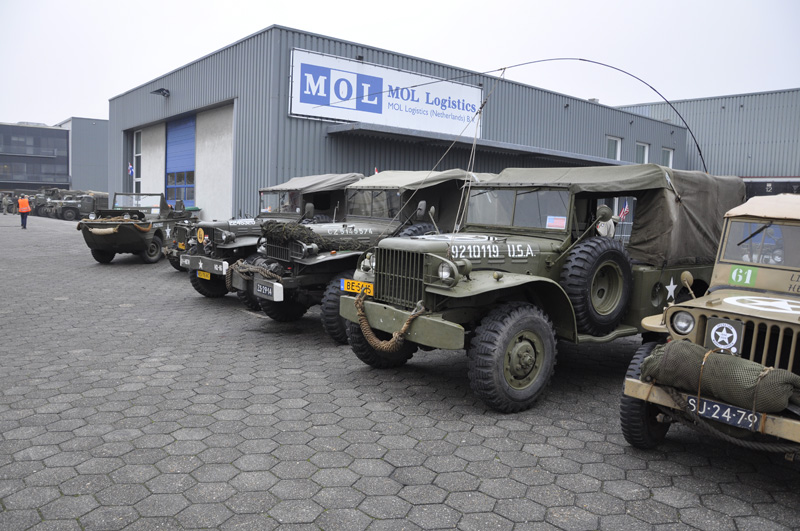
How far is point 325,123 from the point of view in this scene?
1519 cm

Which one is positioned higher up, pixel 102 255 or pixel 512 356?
pixel 512 356

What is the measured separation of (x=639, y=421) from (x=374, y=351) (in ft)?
8.58

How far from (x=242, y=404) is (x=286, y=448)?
99 cm

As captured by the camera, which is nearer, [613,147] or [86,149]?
[613,147]

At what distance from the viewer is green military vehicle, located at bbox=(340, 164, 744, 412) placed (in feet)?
15.8

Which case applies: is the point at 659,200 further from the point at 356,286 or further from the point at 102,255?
the point at 102,255

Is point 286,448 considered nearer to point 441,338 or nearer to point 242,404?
point 242,404

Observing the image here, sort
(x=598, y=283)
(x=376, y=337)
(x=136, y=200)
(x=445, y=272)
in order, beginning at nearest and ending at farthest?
(x=445, y=272), (x=376, y=337), (x=598, y=283), (x=136, y=200)

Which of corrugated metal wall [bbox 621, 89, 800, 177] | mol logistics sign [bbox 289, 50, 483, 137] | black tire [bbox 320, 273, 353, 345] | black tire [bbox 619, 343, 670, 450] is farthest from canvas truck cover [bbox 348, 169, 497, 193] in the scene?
corrugated metal wall [bbox 621, 89, 800, 177]

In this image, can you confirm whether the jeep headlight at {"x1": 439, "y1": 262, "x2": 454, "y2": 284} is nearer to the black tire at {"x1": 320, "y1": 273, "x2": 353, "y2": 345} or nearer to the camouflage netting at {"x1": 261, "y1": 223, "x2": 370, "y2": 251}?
the black tire at {"x1": 320, "y1": 273, "x2": 353, "y2": 345}

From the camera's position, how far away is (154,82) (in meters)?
21.0

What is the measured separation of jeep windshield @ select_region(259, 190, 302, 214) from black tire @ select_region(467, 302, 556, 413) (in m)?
6.09

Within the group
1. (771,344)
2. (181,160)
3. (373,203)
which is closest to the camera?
(771,344)

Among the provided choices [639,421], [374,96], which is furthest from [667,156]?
[639,421]
